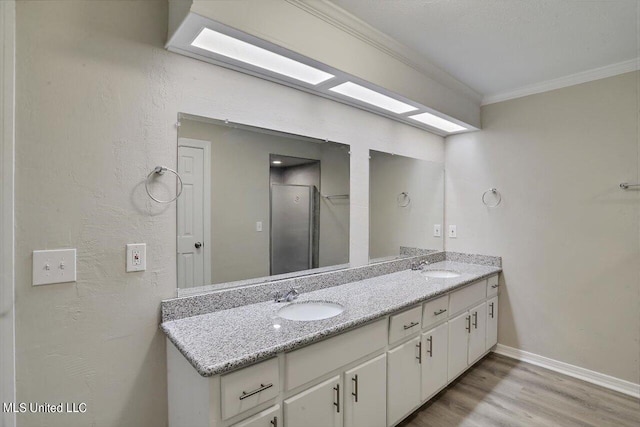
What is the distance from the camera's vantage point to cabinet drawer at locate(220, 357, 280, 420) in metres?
1.07

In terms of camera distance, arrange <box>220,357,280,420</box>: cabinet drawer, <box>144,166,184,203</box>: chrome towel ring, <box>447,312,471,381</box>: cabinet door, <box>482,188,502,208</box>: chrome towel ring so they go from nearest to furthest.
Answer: <box>220,357,280,420</box>: cabinet drawer → <box>144,166,184,203</box>: chrome towel ring → <box>447,312,471,381</box>: cabinet door → <box>482,188,502,208</box>: chrome towel ring

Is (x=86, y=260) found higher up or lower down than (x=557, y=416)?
higher up

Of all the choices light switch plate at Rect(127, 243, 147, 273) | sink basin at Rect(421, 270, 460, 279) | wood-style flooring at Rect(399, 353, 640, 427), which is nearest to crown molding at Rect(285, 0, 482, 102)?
light switch plate at Rect(127, 243, 147, 273)

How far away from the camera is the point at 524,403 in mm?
2139

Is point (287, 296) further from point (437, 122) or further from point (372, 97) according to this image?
point (437, 122)

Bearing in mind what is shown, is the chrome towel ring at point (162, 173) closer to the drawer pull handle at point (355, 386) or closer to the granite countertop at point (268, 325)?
the granite countertop at point (268, 325)

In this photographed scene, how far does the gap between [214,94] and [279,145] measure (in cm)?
47

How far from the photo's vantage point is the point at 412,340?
1.85m

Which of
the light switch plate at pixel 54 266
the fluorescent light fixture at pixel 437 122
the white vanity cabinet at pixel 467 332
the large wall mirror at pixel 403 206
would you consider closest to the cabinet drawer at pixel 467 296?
the white vanity cabinet at pixel 467 332

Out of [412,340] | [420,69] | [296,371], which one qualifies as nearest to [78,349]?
[296,371]

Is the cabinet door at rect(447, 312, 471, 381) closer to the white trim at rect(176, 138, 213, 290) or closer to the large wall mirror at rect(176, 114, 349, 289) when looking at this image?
the large wall mirror at rect(176, 114, 349, 289)

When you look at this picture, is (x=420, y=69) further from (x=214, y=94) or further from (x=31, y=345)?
(x=31, y=345)

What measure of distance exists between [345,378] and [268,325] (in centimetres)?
46

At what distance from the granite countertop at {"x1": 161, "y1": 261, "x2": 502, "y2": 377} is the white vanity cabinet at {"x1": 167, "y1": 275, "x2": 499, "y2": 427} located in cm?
6
